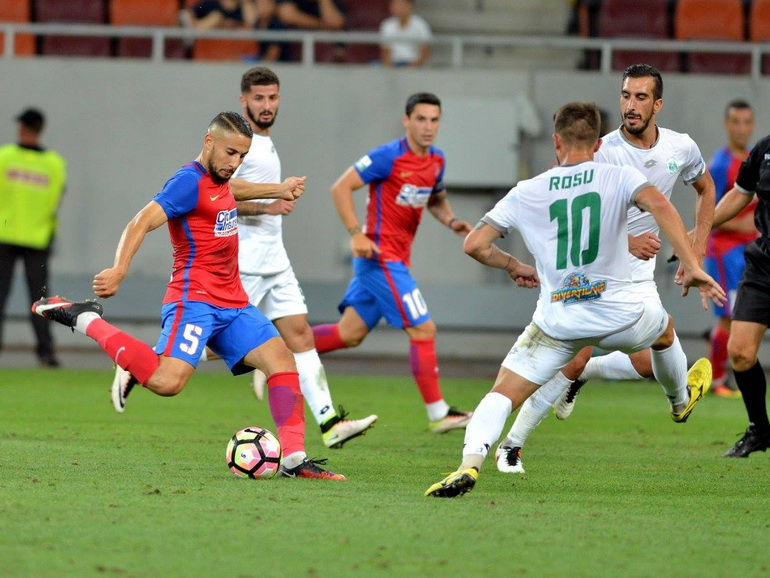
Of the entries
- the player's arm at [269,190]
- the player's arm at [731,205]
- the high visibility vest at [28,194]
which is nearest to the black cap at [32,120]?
the high visibility vest at [28,194]

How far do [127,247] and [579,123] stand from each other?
7.48ft

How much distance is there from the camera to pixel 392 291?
30.9 ft

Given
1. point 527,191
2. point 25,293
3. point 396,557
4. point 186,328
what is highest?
point 527,191

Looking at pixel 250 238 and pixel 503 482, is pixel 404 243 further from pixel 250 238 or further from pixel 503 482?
pixel 503 482

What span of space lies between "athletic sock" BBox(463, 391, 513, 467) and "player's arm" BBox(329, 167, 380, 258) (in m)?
3.18

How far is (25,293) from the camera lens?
645 inches

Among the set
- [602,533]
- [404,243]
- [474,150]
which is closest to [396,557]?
[602,533]

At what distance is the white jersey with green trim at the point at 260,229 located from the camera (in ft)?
27.9

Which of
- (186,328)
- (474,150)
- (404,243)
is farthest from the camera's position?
(474,150)

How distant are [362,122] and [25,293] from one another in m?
4.79

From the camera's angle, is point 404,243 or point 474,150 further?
point 474,150

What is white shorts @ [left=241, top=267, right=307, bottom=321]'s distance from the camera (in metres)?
8.55

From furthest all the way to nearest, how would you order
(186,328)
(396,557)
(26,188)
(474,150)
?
(474,150), (26,188), (186,328), (396,557)

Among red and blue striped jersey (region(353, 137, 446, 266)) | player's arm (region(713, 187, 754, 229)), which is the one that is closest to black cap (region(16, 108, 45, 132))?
red and blue striped jersey (region(353, 137, 446, 266))
